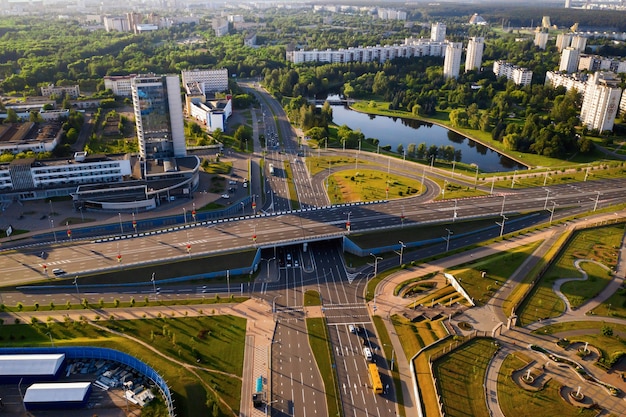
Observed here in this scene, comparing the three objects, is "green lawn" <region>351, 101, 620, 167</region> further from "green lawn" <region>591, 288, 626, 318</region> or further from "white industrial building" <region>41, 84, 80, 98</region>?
"white industrial building" <region>41, 84, 80, 98</region>

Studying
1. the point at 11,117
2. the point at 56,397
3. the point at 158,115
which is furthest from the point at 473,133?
the point at 11,117

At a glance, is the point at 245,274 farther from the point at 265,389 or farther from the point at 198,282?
the point at 265,389

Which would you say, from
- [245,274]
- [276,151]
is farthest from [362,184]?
[245,274]

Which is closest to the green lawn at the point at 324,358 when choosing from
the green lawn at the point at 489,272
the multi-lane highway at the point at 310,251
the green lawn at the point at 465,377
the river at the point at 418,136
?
the multi-lane highway at the point at 310,251

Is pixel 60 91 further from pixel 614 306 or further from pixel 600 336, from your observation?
pixel 600 336

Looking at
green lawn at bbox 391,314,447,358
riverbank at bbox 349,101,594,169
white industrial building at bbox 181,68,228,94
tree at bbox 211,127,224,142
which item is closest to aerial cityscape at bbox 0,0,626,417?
green lawn at bbox 391,314,447,358

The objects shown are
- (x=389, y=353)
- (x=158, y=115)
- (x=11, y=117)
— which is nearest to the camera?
(x=389, y=353)

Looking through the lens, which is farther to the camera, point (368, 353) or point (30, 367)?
point (368, 353)
